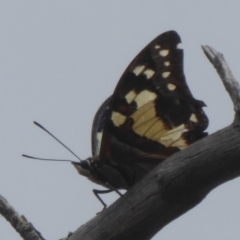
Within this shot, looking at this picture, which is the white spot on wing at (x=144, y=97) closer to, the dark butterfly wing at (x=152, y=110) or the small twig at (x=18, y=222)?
the dark butterfly wing at (x=152, y=110)

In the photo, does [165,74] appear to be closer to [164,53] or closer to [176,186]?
[164,53]

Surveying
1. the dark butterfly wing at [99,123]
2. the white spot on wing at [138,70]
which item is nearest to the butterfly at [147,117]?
the white spot on wing at [138,70]

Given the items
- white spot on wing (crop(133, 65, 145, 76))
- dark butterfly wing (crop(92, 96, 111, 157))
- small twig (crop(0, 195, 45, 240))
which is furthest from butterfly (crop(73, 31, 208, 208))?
small twig (crop(0, 195, 45, 240))

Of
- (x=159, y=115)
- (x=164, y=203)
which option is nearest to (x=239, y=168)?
(x=164, y=203)

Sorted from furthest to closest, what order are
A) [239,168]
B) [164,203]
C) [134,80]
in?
1. [134,80]
2. [164,203]
3. [239,168]

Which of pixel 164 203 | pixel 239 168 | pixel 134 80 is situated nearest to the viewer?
pixel 239 168

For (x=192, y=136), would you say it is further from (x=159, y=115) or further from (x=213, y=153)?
(x=213, y=153)
